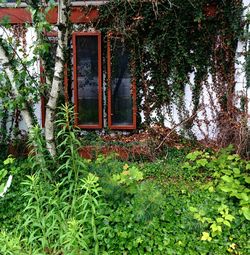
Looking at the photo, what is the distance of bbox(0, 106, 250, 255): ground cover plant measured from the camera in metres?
3.75

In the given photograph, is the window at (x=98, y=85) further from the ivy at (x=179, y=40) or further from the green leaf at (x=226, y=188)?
the green leaf at (x=226, y=188)

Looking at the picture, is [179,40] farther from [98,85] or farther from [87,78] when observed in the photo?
[87,78]

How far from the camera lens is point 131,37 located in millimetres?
6609

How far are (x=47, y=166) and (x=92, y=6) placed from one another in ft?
11.3

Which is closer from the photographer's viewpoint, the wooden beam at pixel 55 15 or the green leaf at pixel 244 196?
the green leaf at pixel 244 196

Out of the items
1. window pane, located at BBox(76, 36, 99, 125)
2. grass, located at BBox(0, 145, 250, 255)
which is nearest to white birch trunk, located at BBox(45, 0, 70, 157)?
grass, located at BBox(0, 145, 250, 255)

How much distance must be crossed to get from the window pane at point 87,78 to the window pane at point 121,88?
13.0 inches

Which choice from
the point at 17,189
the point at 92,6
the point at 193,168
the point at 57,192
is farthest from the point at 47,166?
the point at 92,6

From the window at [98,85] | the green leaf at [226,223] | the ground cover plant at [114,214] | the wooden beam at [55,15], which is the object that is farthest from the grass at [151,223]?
the wooden beam at [55,15]

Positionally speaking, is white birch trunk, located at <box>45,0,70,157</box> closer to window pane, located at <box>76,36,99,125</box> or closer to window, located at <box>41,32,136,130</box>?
window, located at <box>41,32,136,130</box>

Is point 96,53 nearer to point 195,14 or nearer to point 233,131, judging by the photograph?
point 195,14

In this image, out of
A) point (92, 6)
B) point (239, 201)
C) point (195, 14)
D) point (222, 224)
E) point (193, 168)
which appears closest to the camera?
point (222, 224)

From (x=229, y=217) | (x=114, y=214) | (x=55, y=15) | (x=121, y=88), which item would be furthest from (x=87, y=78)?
(x=229, y=217)

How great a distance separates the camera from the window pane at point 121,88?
680 cm
